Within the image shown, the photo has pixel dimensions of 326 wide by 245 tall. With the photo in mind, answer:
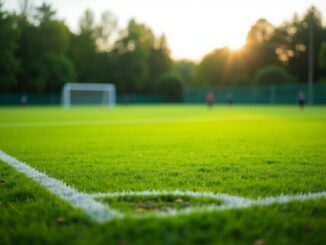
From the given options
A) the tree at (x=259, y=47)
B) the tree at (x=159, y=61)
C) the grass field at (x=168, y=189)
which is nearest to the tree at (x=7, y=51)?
the tree at (x=159, y=61)

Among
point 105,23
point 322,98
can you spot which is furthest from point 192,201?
point 105,23

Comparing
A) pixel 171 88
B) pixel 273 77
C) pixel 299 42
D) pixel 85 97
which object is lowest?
pixel 85 97

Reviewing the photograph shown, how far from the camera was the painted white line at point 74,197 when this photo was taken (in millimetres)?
2854

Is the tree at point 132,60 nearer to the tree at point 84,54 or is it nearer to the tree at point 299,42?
the tree at point 84,54

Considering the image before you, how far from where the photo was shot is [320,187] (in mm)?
3848

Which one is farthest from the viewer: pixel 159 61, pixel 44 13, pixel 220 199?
pixel 159 61

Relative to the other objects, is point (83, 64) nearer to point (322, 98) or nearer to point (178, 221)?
point (322, 98)

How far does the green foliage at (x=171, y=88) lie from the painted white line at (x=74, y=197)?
5544cm

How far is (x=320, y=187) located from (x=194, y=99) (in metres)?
53.7

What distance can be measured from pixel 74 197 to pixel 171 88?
188 feet

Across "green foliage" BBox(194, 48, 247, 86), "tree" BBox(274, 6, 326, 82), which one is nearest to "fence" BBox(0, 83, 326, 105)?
"green foliage" BBox(194, 48, 247, 86)

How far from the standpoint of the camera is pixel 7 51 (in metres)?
51.1

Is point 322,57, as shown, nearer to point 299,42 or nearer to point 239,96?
point 299,42

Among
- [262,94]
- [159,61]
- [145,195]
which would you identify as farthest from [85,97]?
[145,195]
